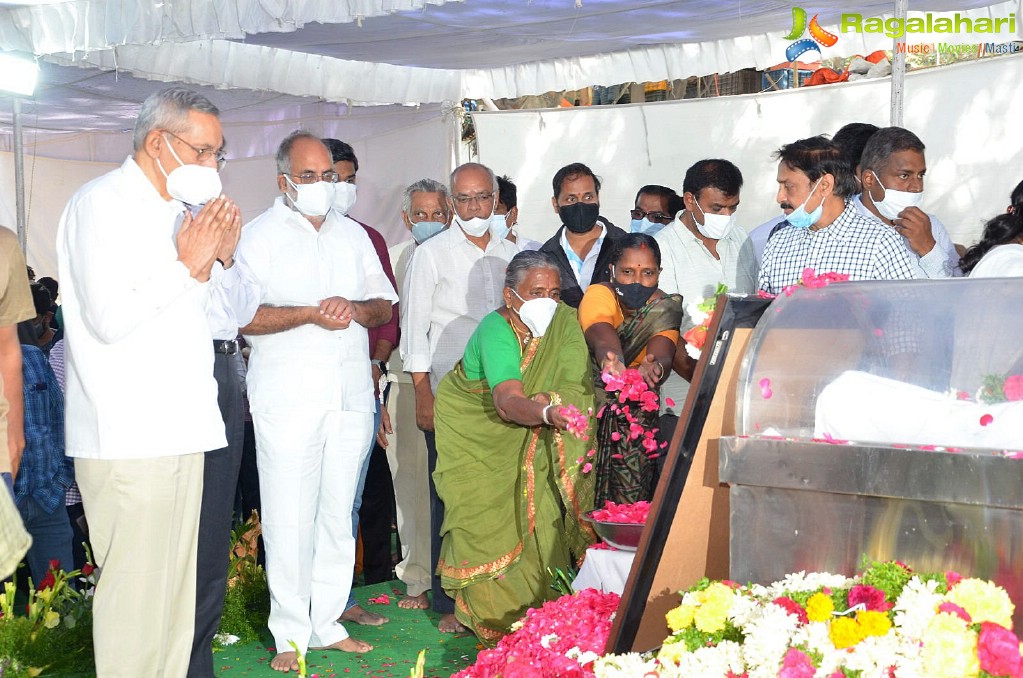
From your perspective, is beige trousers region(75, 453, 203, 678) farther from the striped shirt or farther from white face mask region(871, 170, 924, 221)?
white face mask region(871, 170, 924, 221)

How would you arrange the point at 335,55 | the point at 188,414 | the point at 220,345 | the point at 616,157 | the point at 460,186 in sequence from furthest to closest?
the point at 616,157 → the point at 335,55 → the point at 460,186 → the point at 220,345 → the point at 188,414

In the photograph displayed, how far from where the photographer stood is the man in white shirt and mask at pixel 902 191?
180 inches

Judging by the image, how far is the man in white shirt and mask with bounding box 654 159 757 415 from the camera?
5230 millimetres

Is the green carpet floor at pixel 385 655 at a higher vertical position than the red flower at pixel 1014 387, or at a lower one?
lower

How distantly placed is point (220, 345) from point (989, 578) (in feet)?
9.61

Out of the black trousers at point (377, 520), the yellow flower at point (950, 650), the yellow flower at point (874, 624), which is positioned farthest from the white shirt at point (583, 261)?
the yellow flower at point (950, 650)

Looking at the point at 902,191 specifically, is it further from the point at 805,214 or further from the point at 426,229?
the point at 426,229

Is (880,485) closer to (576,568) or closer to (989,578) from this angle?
(989,578)

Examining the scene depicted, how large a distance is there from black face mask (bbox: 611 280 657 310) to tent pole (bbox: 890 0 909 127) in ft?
5.08

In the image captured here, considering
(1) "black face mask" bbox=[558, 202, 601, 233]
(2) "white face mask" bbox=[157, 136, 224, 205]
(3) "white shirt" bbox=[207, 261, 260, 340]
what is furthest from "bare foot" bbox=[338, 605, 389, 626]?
(2) "white face mask" bbox=[157, 136, 224, 205]

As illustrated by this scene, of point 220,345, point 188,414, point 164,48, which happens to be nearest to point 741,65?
point 164,48

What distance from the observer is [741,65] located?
7.20 meters

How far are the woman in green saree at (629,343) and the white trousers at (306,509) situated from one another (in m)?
1.12

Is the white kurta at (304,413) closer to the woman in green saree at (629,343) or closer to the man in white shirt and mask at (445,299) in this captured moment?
the man in white shirt and mask at (445,299)
